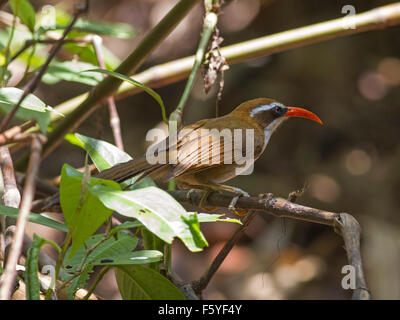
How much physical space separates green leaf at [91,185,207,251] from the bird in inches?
32.2

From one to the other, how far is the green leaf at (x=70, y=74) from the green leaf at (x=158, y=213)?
156 centimetres

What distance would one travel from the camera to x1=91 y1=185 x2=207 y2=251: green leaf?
→ 52.7 inches

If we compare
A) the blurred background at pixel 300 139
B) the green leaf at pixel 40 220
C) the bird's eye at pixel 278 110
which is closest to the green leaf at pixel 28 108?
the green leaf at pixel 40 220

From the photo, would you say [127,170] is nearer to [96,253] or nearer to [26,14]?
[96,253]

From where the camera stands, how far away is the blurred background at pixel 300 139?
5059 mm

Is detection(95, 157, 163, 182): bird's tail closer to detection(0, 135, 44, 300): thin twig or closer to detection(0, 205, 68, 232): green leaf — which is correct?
detection(0, 205, 68, 232): green leaf

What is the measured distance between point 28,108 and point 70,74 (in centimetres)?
139

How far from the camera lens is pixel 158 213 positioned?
1370mm

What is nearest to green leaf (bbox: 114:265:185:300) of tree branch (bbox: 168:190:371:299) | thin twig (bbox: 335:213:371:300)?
tree branch (bbox: 168:190:371:299)

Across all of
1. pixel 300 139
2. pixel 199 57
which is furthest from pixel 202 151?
pixel 300 139

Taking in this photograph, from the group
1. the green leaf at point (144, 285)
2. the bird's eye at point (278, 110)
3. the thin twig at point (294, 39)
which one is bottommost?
the green leaf at point (144, 285)

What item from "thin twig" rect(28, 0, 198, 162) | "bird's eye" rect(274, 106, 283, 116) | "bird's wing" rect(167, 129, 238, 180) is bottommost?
"bird's wing" rect(167, 129, 238, 180)

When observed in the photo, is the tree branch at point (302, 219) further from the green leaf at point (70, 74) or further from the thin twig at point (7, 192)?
the green leaf at point (70, 74)
